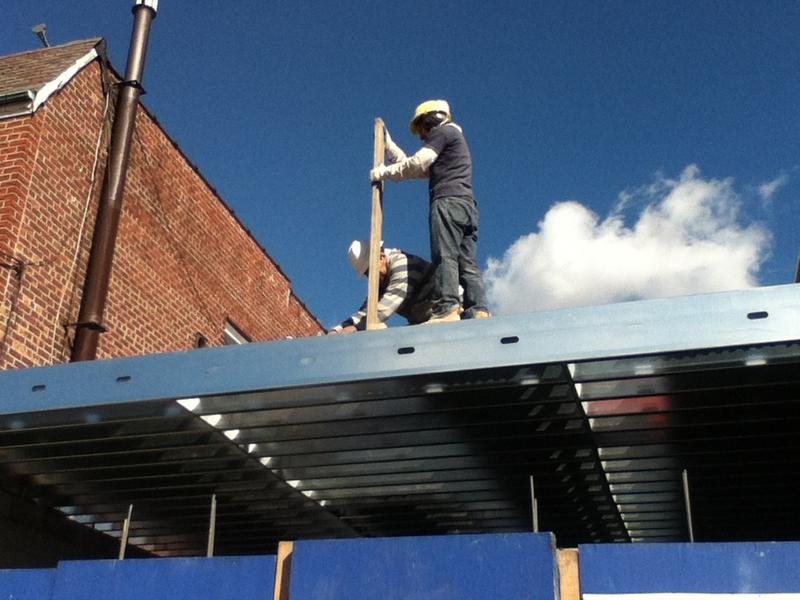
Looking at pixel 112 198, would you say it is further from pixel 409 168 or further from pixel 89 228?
pixel 409 168

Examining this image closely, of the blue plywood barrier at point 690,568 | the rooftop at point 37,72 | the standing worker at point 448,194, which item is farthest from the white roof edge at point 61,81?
the blue plywood barrier at point 690,568

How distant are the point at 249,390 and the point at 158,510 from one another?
276cm

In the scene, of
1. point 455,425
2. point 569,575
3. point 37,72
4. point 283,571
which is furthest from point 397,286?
point 37,72

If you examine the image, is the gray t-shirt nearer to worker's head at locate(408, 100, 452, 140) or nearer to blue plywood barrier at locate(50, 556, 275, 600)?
worker's head at locate(408, 100, 452, 140)

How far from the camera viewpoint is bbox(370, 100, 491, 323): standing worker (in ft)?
19.0

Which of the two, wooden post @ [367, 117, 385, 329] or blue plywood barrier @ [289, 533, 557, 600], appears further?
wooden post @ [367, 117, 385, 329]

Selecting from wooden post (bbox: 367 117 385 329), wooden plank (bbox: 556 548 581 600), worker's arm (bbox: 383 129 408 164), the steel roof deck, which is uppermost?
worker's arm (bbox: 383 129 408 164)

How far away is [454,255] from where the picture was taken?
5.73m

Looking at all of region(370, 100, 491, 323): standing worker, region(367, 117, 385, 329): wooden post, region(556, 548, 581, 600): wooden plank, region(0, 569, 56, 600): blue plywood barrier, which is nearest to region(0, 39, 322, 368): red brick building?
region(0, 569, 56, 600): blue plywood barrier

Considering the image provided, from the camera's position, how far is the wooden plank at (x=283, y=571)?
440 centimetres

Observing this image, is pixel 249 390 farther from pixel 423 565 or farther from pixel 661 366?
pixel 661 366

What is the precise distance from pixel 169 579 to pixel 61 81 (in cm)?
650

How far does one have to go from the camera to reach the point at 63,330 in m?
8.90

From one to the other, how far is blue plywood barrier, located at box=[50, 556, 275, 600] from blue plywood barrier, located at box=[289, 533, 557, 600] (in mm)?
257
